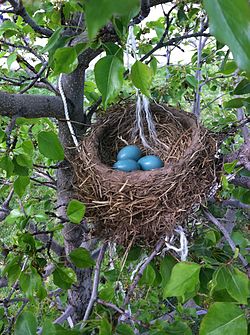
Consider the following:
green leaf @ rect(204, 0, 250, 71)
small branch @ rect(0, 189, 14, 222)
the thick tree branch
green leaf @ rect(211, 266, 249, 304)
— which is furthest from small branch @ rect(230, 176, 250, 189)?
green leaf @ rect(204, 0, 250, 71)

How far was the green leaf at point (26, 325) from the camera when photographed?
669mm

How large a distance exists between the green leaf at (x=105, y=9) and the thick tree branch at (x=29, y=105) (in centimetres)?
68

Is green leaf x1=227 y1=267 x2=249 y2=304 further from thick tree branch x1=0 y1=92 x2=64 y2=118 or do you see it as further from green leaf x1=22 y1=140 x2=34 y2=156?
thick tree branch x1=0 y1=92 x2=64 y2=118

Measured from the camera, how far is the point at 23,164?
721 millimetres

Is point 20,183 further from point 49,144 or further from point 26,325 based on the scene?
point 26,325

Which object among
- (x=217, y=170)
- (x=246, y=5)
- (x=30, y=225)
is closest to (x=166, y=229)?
(x=217, y=170)

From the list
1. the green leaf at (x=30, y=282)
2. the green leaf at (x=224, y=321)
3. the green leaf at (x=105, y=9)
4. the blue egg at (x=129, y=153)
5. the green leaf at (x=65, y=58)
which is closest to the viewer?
the green leaf at (x=105, y=9)

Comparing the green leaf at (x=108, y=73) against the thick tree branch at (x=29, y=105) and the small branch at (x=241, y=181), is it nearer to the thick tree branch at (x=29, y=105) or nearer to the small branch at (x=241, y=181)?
the thick tree branch at (x=29, y=105)

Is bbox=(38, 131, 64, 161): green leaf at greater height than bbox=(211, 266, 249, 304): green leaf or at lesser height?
greater

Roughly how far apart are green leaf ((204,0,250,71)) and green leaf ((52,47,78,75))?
46 cm

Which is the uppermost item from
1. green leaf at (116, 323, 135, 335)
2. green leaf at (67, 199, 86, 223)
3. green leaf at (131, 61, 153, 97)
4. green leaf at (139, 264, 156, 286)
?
green leaf at (131, 61, 153, 97)

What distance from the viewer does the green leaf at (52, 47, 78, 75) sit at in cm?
61

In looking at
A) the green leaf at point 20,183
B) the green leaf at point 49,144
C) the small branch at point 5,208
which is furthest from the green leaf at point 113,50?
the small branch at point 5,208

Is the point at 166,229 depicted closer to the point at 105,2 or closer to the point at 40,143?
the point at 40,143
